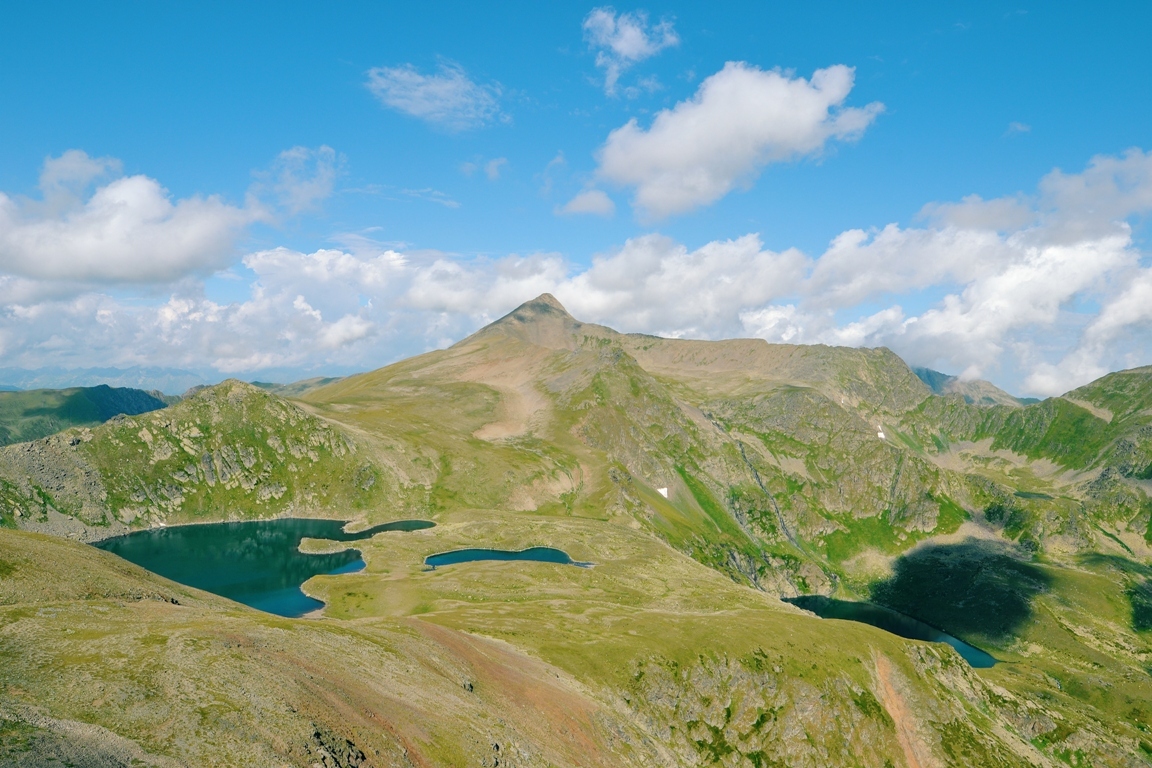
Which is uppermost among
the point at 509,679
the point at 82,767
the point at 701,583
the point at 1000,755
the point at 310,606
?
the point at 82,767

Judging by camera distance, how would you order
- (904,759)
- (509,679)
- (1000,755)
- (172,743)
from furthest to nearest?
(1000,755) → (904,759) → (509,679) → (172,743)

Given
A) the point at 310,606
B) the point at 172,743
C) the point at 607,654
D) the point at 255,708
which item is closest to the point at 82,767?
the point at 172,743

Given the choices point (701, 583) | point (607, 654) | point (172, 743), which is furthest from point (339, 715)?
point (701, 583)

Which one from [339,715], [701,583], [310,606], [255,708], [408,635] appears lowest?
[701,583]

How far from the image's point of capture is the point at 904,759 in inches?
4547

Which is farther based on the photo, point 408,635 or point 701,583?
point 701,583

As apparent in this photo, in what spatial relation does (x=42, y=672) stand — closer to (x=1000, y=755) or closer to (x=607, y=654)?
(x=607, y=654)

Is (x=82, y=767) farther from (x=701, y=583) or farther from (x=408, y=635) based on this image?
(x=701, y=583)

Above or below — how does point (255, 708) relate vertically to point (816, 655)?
above

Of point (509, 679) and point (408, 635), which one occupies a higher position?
point (408, 635)

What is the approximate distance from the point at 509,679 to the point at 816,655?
2888 inches

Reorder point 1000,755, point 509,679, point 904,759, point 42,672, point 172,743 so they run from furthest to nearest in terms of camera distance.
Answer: point 1000,755
point 904,759
point 509,679
point 42,672
point 172,743

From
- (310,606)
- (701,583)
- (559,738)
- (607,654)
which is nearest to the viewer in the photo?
(559,738)

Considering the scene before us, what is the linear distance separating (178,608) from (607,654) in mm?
66132
